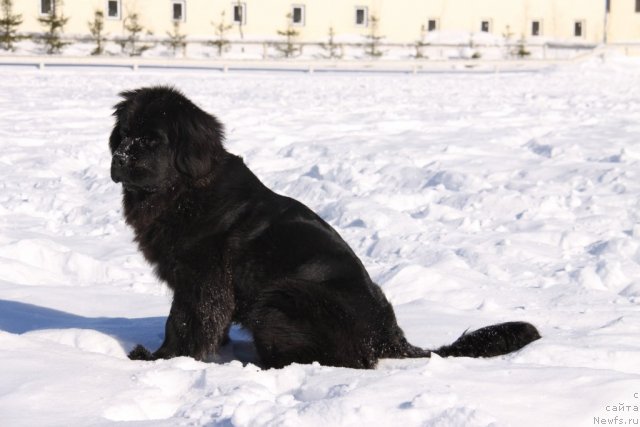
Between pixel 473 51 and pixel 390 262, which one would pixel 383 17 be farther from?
pixel 390 262

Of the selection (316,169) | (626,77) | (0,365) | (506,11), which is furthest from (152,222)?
(506,11)

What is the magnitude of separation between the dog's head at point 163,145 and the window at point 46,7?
42439 millimetres

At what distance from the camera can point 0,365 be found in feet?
11.8

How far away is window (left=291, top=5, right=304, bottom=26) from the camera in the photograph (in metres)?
47.6

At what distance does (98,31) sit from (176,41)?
388cm

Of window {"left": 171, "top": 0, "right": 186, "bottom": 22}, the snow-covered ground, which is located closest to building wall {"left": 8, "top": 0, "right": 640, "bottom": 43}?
window {"left": 171, "top": 0, "right": 186, "bottom": 22}

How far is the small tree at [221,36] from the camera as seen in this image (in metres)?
43.6

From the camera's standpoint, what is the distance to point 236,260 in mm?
4262

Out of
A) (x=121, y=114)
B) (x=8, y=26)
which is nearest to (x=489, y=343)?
(x=121, y=114)

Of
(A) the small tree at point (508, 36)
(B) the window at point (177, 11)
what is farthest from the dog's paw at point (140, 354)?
(A) the small tree at point (508, 36)

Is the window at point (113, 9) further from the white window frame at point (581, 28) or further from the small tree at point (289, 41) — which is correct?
the white window frame at point (581, 28)

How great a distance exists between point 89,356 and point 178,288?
0.59m

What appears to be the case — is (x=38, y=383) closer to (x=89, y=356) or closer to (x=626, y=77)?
(x=89, y=356)

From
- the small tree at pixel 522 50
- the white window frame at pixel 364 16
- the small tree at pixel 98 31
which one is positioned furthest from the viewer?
the white window frame at pixel 364 16
